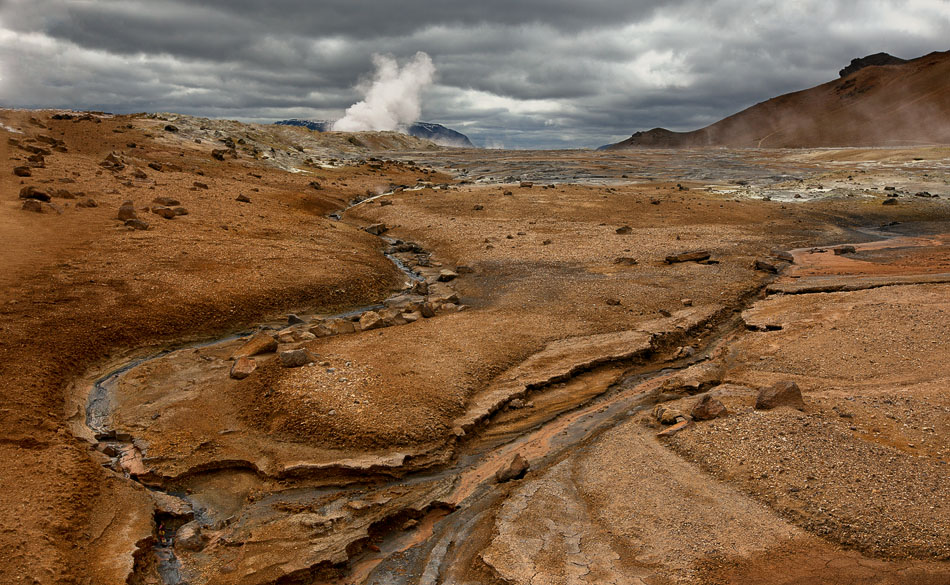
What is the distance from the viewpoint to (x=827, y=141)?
115 m

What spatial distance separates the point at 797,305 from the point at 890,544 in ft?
30.8

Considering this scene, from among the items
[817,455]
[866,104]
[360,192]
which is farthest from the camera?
[866,104]

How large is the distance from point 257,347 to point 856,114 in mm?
140989

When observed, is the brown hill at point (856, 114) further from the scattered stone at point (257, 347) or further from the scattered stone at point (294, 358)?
the scattered stone at point (294, 358)

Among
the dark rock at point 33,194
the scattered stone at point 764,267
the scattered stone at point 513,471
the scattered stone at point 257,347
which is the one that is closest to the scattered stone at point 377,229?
the dark rock at point 33,194

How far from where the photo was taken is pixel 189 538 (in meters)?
7.43

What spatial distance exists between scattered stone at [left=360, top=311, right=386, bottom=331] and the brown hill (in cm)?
10632

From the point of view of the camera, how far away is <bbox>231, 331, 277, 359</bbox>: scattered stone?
12398 millimetres

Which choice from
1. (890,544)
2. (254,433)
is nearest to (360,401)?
(254,433)

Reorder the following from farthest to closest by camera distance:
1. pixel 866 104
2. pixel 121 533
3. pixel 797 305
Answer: pixel 866 104 → pixel 797 305 → pixel 121 533

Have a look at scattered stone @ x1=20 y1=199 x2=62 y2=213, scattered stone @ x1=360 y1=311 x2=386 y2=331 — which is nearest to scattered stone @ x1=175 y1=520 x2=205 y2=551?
scattered stone @ x1=360 y1=311 x2=386 y2=331

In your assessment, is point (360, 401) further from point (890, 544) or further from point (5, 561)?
point (890, 544)

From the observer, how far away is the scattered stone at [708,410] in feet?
29.7

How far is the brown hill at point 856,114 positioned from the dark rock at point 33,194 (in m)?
110
